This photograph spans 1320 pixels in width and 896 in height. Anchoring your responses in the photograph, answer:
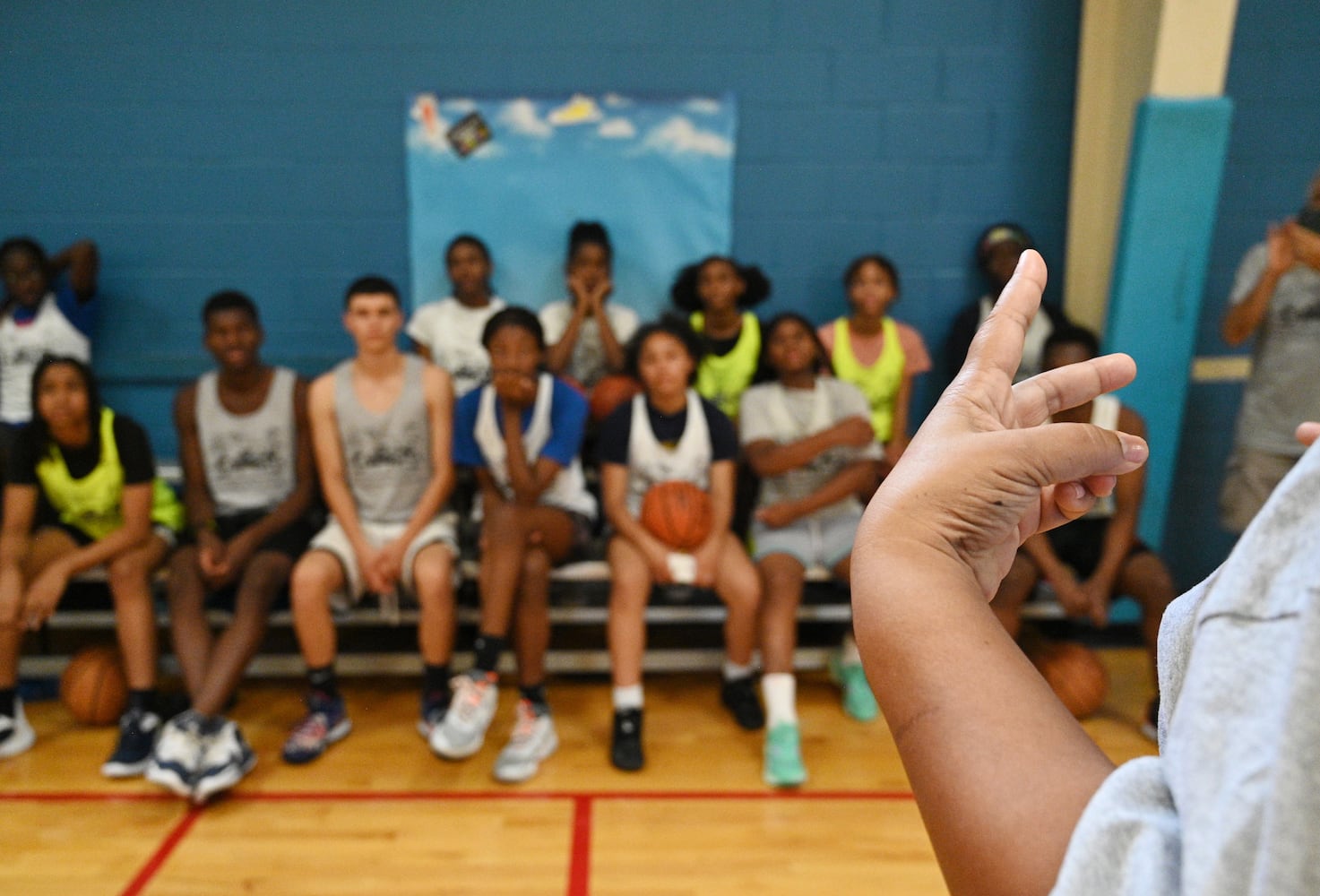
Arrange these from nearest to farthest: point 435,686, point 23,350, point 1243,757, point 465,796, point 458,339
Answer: point 1243,757, point 465,796, point 435,686, point 23,350, point 458,339

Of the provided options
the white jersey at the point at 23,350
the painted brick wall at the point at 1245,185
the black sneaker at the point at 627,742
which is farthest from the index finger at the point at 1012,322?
the white jersey at the point at 23,350

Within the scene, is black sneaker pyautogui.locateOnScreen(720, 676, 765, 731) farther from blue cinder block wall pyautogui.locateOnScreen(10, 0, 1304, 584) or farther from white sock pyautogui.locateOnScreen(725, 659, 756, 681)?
blue cinder block wall pyautogui.locateOnScreen(10, 0, 1304, 584)

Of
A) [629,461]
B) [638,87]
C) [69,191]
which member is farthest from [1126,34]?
[69,191]

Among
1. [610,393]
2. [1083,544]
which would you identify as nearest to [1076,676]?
[1083,544]

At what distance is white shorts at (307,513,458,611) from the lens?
113 inches

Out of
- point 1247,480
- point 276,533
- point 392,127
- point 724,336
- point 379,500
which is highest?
point 392,127

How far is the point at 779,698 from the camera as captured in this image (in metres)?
2.67

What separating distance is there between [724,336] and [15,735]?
266 cm

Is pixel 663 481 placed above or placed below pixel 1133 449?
A: below

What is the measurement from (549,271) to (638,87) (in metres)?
0.82

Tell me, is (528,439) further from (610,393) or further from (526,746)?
(526,746)

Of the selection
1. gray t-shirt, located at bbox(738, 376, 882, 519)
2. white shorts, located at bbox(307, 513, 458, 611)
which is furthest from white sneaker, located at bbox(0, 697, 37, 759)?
gray t-shirt, located at bbox(738, 376, 882, 519)

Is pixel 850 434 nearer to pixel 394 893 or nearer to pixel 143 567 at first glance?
pixel 394 893

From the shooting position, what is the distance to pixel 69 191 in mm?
3631
